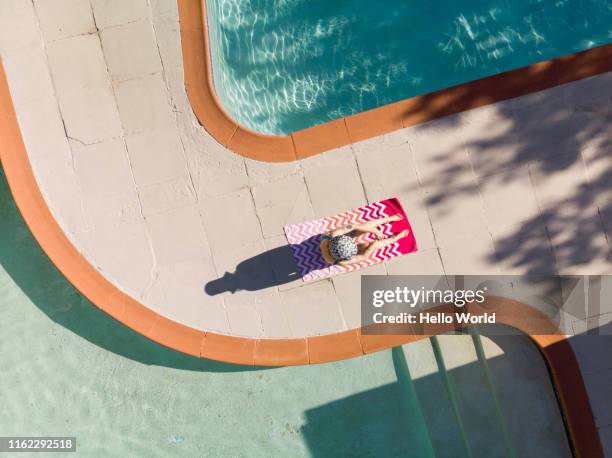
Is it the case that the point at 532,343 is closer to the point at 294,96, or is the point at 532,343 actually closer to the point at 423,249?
the point at 423,249

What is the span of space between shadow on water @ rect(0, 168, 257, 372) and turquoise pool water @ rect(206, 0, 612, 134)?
13.0ft

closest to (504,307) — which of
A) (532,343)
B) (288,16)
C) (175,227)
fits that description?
(532,343)

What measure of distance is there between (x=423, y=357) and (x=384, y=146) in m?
3.25

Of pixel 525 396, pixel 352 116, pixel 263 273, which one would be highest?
pixel 352 116

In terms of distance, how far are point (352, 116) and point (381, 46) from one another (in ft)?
5.48

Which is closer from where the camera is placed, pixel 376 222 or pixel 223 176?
pixel 376 222

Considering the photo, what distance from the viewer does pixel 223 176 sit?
7.55 meters

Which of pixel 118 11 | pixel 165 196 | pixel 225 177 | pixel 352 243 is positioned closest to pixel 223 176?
pixel 225 177

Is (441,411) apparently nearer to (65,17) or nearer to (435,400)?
(435,400)

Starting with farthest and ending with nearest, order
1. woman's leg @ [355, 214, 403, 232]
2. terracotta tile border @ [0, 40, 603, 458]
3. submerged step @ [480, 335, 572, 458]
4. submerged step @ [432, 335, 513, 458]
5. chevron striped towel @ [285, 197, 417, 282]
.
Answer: submerged step @ [432, 335, 513, 458] → submerged step @ [480, 335, 572, 458] → terracotta tile border @ [0, 40, 603, 458] → chevron striped towel @ [285, 197, 417, 282] → woman's leg @ [355, 214, 403, 232]

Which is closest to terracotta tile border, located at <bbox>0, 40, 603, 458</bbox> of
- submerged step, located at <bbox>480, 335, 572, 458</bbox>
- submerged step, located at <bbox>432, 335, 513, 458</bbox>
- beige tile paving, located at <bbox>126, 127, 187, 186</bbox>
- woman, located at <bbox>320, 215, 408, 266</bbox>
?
submerged step, located at <bbox>480, 335, 572, 458</bbox>

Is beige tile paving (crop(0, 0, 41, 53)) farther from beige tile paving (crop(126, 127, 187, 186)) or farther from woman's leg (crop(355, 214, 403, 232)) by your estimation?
woman's leg (crop(355, 214, 403, 232))

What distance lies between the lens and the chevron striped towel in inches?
288

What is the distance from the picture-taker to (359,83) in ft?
27.4
